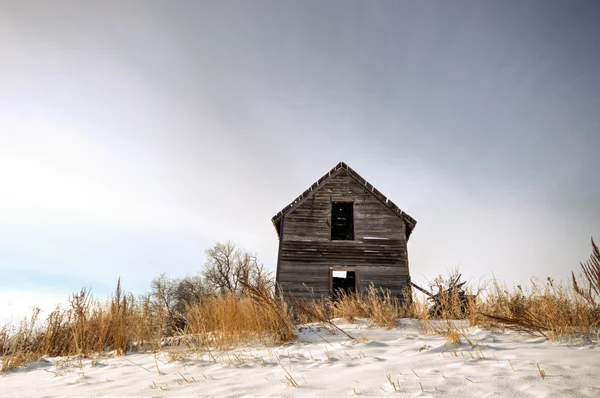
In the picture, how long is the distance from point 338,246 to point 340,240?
28 cm

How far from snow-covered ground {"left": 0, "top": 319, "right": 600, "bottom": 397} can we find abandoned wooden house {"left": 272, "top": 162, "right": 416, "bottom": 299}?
6.97 m

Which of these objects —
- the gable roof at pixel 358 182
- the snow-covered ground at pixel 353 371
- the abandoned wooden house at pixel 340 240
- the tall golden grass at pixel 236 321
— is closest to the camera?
the snow-covered ground at pixel 353 371

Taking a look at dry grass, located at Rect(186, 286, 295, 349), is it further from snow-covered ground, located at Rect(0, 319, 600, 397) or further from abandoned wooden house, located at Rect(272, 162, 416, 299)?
abandoned wooden house, located at Rect(272, 162, 416, 299)

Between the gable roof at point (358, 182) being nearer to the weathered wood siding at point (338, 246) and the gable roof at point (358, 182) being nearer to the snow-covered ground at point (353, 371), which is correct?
the weathered wood siding at point (338, 246)

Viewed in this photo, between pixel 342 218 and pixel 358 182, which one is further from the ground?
pixel 358 182

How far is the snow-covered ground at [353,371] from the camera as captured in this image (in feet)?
7.25

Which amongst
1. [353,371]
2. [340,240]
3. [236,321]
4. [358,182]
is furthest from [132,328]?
[358,182]

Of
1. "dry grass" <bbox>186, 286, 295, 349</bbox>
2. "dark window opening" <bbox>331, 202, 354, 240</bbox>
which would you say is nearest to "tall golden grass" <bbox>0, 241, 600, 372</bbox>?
"dry grass" <bbox>186, 286, 295, 349</bbox>

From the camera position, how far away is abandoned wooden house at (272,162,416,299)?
1130cm

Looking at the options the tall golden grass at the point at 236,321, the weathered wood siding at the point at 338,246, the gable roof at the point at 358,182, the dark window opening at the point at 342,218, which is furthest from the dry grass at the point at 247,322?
the dark window opening at the point at 342,218

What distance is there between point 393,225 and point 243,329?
28.6 feet

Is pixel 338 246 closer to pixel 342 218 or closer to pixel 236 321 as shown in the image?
pixel 342 218

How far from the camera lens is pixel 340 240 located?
11695 millimetres

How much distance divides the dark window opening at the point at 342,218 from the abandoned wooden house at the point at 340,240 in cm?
13
